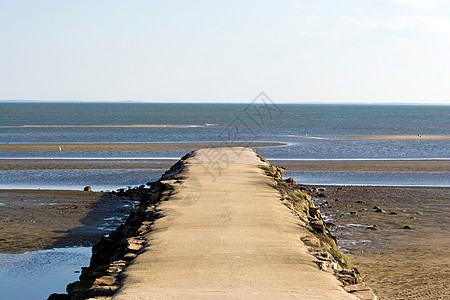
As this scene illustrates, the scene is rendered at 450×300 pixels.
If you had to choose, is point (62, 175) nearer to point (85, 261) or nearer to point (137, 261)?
point (85, 261)

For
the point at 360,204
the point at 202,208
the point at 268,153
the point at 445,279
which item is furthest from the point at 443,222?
the point at 268,153

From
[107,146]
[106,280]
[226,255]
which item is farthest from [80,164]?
[106,280]

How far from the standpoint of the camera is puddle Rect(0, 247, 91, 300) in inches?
410

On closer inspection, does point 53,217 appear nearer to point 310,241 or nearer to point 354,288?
point 310,241

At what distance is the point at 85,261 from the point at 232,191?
3.76m

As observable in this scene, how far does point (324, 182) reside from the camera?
24.7 m

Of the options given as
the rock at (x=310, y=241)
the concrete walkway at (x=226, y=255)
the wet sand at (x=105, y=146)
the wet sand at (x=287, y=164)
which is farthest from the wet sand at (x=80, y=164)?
the rock at (x=310, y=241)

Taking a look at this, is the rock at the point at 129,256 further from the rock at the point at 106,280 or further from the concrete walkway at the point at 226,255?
the rock at the point at 106,280

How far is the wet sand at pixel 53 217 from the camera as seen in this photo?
14086mm

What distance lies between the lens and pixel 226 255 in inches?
328

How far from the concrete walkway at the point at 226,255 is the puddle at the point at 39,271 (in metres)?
2.06

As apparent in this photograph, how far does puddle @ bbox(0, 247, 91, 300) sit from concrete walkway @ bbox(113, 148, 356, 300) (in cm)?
206

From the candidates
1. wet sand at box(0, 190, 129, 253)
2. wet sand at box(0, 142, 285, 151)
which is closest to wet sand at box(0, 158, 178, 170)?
wet sand at box(0, 142, 285, 151)

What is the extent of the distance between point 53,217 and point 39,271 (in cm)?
525
